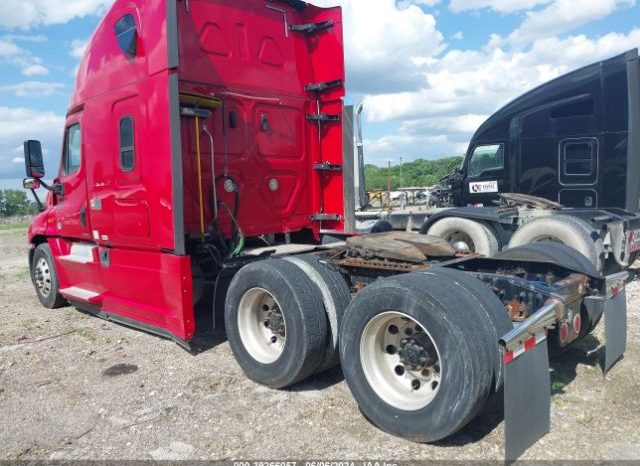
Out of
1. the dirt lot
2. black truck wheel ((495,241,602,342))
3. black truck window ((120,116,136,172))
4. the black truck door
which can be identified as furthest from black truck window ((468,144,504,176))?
black truck window ((120,116,136,172))

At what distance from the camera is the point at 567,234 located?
7.17m

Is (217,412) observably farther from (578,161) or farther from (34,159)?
(578,161)

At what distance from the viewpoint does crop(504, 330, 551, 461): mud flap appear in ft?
9.78

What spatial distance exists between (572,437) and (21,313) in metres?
6.96

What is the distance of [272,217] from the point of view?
629cm

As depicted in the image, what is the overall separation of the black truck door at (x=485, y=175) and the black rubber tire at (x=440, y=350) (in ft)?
21.1

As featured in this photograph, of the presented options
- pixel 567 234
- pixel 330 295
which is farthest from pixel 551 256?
pixel 567 234

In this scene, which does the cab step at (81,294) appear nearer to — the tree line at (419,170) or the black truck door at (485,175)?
the black truck door at (485,175)

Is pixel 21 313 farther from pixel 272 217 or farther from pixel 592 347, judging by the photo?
pixel 592 347

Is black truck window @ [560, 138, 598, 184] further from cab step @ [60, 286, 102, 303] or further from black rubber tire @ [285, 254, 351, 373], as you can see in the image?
cab step @ [60, 286, 102, 303]

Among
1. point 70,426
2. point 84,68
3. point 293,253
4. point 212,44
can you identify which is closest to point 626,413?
point 293,253

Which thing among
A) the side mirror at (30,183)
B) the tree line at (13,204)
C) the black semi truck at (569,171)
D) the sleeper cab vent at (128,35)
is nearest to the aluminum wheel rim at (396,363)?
the sleeper cab vent at (128,35)

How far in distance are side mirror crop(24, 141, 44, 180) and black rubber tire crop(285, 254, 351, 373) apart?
4143 millimetres

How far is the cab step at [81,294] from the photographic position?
643 cm
